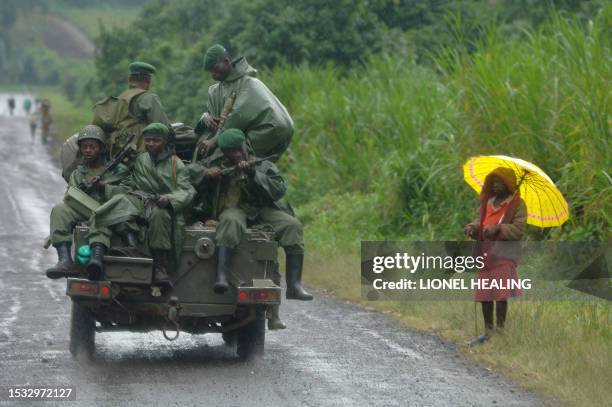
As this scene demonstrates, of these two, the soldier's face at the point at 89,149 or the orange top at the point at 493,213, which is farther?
the orange top at the point at 493,213

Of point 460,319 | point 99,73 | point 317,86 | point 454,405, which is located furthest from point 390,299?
point 99,73

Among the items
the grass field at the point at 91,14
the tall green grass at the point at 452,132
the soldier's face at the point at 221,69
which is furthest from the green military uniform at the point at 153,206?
the grass field at the point at 91,14

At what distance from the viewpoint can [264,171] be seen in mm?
10914

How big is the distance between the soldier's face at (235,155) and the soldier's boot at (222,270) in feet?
2.57

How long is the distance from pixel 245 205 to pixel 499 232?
2202 millimetres

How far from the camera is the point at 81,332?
10.7 meters

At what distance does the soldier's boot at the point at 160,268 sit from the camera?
10297 mm

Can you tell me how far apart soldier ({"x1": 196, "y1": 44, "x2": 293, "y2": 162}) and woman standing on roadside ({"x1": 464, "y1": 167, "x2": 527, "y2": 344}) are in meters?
1.85

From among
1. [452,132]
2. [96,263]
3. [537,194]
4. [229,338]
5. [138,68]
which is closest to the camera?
[96,263]

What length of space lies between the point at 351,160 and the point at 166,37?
68.8ft

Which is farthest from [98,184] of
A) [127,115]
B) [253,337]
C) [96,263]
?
[253,337]

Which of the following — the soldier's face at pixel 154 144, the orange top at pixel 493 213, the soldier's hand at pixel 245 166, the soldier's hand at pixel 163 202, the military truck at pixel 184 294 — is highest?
the soldier's face at pixel 154 144

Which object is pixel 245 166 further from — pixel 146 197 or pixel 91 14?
pixel 91 14

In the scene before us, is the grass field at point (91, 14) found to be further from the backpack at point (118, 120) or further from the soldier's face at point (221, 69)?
the soldier's face at point (221, 69)
